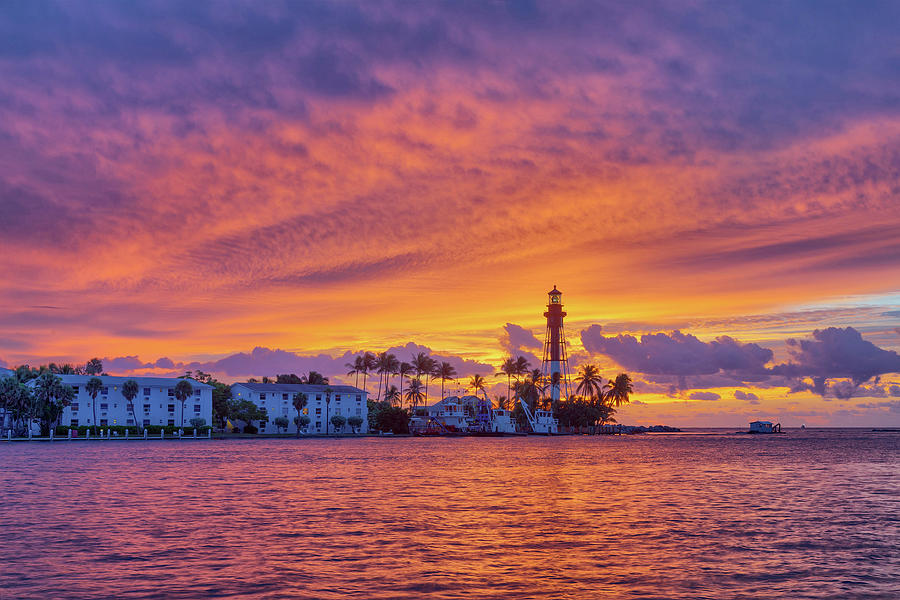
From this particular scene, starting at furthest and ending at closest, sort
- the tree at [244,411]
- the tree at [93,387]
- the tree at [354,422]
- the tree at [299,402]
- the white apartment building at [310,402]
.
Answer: the tree at [354,422] < the white apartment building at [310,402] < the tree at [299,402] < the tree at [244,411] < the tree at [93,387]

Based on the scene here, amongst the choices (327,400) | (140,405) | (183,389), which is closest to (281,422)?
(327,400)

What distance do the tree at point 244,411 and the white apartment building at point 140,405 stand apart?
19.8 feet

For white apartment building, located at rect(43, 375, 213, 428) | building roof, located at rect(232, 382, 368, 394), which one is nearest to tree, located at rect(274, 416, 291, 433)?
building roof, located at rect(232, 382, 368, 394)

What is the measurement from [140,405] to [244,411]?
72.4 feet

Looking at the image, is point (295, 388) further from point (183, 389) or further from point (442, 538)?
point (442, 538)

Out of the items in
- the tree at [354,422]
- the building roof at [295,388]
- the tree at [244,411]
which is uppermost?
the building roof at [295,388]

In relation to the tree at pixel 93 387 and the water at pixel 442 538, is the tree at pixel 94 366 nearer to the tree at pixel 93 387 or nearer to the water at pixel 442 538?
the tree at pixel 93 387

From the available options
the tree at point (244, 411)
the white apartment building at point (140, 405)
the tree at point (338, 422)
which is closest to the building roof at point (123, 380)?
the white apartment building at point (140, 405)

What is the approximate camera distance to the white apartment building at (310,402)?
161625 mm

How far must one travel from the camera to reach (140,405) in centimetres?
14100

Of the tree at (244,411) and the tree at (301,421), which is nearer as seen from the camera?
the tree at (244,411)

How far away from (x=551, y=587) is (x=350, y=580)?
18.2 feet

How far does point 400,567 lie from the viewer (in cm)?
2195

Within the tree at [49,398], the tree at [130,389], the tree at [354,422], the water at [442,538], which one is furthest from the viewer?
the tree at [354,422]
